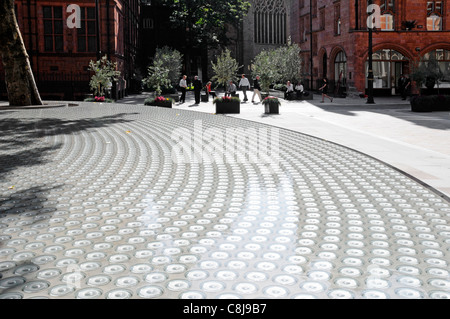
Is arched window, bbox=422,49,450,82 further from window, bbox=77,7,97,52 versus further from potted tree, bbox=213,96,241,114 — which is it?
window, bbox=77,7,97,52

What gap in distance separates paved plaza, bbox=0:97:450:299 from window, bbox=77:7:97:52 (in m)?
23.5

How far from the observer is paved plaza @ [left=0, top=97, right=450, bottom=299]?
4180 mm

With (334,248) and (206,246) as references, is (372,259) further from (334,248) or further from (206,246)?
(206,246)

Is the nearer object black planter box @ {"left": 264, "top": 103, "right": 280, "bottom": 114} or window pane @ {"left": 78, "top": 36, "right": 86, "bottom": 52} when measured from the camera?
black planter box @ {"left": 264, "top": 103, "right": 280, "bottom": 114}

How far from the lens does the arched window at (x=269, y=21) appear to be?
71.9 m

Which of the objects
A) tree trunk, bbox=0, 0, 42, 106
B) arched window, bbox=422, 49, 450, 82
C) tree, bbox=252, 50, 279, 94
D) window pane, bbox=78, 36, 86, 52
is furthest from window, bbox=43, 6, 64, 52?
arched window, bbox=422, 49, 450, 82

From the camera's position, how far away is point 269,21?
7238cm

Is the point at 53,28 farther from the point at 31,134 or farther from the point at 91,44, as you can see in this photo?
the point at 31,134

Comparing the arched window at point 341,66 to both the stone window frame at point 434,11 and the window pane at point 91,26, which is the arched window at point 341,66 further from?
the window pane at point 91,26

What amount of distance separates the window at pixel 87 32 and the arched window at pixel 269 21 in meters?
39.7

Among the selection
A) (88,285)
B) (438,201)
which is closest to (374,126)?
(438,201)

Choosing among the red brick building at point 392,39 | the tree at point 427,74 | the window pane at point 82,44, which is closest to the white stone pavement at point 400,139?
the tree at point 427,74

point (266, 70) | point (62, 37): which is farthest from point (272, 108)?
point (62, 37)

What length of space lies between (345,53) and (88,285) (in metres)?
40.4
